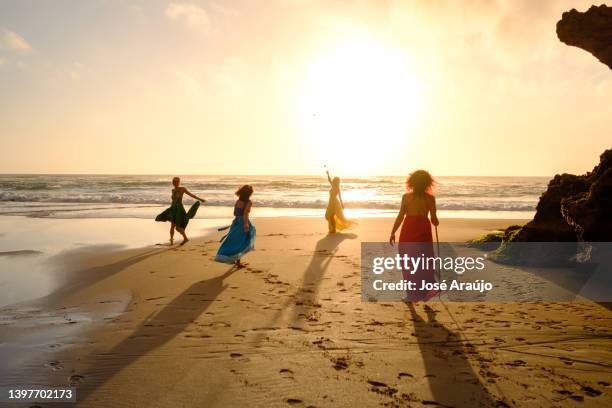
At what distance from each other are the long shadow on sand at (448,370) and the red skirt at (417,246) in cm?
111

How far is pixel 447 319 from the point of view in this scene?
5629mm

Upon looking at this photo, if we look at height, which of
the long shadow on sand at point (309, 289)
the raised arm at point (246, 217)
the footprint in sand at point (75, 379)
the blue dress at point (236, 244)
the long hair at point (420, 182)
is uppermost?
the long hair at point (420, 182)

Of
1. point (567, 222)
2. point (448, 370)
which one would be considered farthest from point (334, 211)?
point (448, 370)

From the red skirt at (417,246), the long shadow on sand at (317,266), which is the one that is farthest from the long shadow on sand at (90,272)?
the red skirt at (417,246)

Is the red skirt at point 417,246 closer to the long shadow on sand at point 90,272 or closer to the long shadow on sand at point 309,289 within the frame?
the long shadow on sand at point 309,289

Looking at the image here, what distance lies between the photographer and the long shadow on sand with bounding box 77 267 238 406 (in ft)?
13.1

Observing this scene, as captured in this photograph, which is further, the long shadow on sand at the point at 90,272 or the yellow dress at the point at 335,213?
the yellow dress at the point at 335,213

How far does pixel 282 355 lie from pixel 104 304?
357 centimetres

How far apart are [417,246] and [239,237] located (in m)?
4.05

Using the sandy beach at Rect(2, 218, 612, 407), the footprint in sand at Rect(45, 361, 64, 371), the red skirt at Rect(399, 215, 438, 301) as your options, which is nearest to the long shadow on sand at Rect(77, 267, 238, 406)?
the sandy beach at Rect(2, 218, 612, 407)

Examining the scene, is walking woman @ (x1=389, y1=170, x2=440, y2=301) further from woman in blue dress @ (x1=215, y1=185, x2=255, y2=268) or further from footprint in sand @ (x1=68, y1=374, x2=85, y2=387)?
footprint in sand @ (x1=68, y1=374, x2=85, y2=387)

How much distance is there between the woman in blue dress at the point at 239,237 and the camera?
8867 mm

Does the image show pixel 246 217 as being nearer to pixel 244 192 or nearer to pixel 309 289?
pixel 244 192

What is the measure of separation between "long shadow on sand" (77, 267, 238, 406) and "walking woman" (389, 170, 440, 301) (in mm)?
3219
